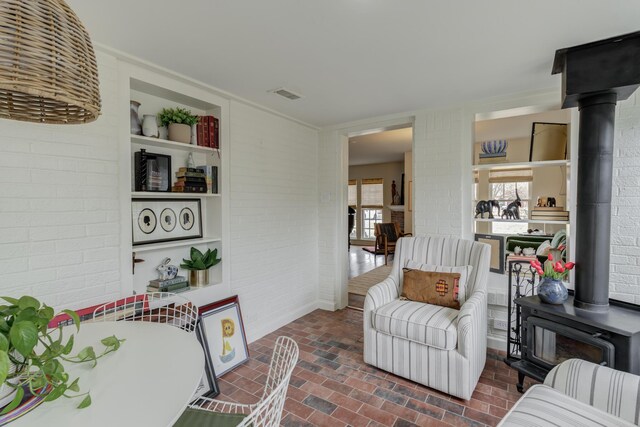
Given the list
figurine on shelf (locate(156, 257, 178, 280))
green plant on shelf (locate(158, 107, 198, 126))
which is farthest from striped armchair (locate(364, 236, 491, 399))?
green plant on shelf (locate(158, 107, 198, 126))

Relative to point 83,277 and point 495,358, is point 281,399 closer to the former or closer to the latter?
point 83,277

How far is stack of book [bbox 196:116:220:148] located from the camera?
2615mm

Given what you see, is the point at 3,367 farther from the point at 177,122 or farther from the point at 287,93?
the point at 287,93

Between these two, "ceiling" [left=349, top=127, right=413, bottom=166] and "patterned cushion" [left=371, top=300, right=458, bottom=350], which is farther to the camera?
"ceiling" [left=349, top=127, right=413, bottom=166]

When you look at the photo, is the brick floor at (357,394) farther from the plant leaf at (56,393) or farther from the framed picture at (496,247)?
the plant leaf at (56,393)

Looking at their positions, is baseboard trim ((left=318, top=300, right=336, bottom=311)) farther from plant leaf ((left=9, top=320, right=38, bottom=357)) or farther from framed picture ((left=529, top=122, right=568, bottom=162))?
plant leaf ((left=9, top=320, right=38, bottom=357))

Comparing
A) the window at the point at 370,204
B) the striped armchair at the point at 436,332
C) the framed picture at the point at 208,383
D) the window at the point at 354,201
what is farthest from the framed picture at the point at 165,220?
the window at the point at 354,201

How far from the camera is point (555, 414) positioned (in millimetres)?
1220

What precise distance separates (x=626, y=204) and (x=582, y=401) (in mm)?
1762

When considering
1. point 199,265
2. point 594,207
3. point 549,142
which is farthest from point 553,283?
point 199,265

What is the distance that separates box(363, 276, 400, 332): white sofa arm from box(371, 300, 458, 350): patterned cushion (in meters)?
0.05

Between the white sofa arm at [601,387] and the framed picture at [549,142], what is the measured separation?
6.43 feet

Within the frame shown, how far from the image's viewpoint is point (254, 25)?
170 cm

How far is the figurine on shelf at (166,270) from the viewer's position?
8.00 ft
